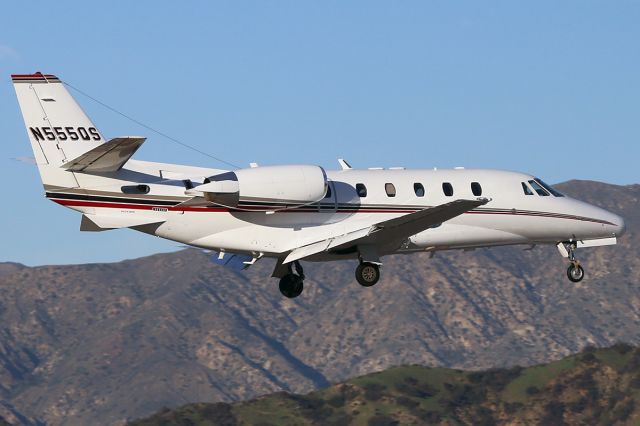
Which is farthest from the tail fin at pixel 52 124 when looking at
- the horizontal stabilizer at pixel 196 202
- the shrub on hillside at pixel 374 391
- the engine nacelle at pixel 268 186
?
the shrub on hillside at pixel 374 391

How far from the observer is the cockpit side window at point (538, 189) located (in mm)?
40031

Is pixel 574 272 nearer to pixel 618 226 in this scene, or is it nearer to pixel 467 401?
pixel 618 226

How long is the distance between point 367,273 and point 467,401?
444 ft

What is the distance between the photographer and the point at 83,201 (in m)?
34.2

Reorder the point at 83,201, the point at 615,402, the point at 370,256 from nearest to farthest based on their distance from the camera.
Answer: the point at 83,201
the point at 370,256
the point at 615,402

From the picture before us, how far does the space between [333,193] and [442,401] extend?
13413 centimetres

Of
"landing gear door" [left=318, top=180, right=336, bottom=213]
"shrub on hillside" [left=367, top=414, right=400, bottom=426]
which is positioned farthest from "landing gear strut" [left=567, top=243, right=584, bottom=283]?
"shrub on hillside" [left=367, top=414, right=400, bottom=426]

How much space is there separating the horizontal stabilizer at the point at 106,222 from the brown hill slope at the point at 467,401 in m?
125

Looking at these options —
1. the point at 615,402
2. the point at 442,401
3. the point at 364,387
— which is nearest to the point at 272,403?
the point at 364,387

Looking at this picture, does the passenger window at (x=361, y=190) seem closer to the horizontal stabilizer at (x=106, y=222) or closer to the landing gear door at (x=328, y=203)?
the landing gear door at (x=328, y=203)

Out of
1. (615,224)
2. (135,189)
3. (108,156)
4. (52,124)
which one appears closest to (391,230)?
(135,189)

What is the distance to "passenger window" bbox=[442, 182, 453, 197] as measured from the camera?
124ft

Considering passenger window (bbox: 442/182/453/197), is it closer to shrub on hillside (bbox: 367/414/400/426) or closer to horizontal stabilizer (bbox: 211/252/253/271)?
horizontal stabilizer (bbox: 211/252/253/271)

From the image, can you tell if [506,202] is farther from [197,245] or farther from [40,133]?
[40,133]
